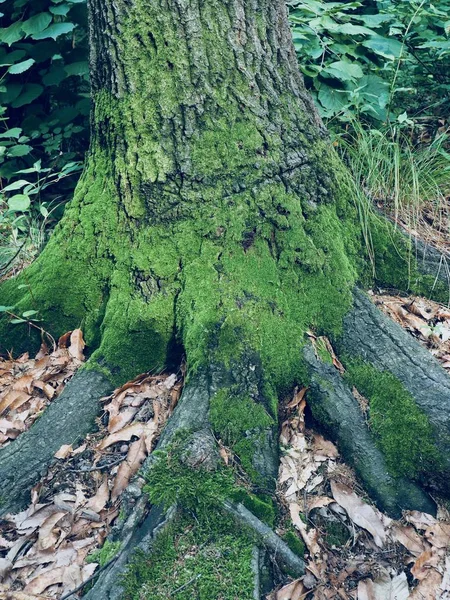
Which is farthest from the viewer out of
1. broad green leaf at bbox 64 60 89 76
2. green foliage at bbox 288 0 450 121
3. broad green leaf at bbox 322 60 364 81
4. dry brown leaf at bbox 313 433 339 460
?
broad green leaf at bbox 64 60 89 76

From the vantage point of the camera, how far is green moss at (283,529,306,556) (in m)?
2.25

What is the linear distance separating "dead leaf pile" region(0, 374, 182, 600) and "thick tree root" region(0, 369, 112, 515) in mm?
48

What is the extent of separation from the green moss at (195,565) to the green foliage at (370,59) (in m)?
3.30

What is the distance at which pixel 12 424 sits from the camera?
9.92 ft

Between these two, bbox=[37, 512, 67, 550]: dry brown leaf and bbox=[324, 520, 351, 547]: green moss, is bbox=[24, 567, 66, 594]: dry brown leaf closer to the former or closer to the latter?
bbox=[37, 512, 67, 550]: dry brown leaf

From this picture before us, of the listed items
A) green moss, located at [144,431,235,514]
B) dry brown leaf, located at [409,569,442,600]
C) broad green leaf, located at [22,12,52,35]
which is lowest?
dry brown leaf, located at [409,569,442,600]

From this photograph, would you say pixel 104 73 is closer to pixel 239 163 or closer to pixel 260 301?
pixel 239 163

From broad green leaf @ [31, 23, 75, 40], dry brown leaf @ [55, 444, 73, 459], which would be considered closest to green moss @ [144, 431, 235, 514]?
dry brown leaf @ [55, 444, 73, 459]

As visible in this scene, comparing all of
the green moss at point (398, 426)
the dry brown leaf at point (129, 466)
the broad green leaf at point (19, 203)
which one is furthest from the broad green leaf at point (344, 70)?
the dry brown leaf at point (129, 466)

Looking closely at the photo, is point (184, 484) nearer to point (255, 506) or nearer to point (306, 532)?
point (255, 506)

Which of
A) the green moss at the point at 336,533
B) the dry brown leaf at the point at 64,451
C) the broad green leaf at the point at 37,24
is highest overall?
the broad green leaf at the point at 37,24

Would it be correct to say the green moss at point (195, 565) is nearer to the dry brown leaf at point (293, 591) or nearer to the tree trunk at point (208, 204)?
the dry brown leaf at point (293, 591)

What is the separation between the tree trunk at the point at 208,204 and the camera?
2.75 m

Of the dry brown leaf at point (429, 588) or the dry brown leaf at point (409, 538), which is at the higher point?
the dry brown leaf at point (409, 538)
